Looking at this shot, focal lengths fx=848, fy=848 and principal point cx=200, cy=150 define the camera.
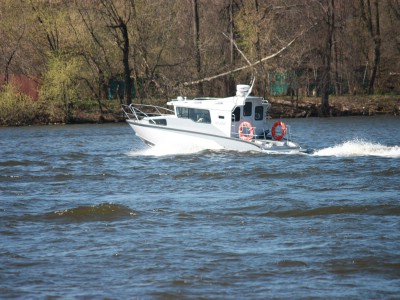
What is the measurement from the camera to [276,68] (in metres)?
63.3

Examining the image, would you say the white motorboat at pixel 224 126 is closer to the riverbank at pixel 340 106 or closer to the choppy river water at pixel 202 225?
the choppy river water at pixel 202 225

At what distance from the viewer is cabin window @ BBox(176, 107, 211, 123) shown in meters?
33.7

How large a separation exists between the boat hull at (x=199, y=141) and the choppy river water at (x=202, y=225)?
36cm

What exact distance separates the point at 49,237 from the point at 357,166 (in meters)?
14.5

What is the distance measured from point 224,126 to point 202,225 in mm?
14371

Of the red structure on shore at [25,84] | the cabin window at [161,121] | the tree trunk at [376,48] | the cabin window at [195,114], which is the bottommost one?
the cabin window at [161,121]

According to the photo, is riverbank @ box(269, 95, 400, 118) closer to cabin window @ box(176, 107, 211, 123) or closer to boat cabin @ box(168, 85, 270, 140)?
boat cabin @ box(168, 85, 270, 140)

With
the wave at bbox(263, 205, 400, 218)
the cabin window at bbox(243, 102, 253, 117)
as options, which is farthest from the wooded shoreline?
the wave at bbox(263, 205, 400, 218)


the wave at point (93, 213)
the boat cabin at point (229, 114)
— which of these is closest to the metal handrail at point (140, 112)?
the boat cabin at point (229, 114)

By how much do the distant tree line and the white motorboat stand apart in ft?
86.8

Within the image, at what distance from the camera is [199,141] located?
34031 millimetres

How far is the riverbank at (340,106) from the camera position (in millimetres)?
64562

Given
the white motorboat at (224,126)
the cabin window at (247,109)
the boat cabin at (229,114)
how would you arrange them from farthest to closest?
the cabin window at (247,109)
the boat cabin at (229,114)
the white motorboat at (224,126)

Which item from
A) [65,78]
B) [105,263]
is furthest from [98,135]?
[105,263]
